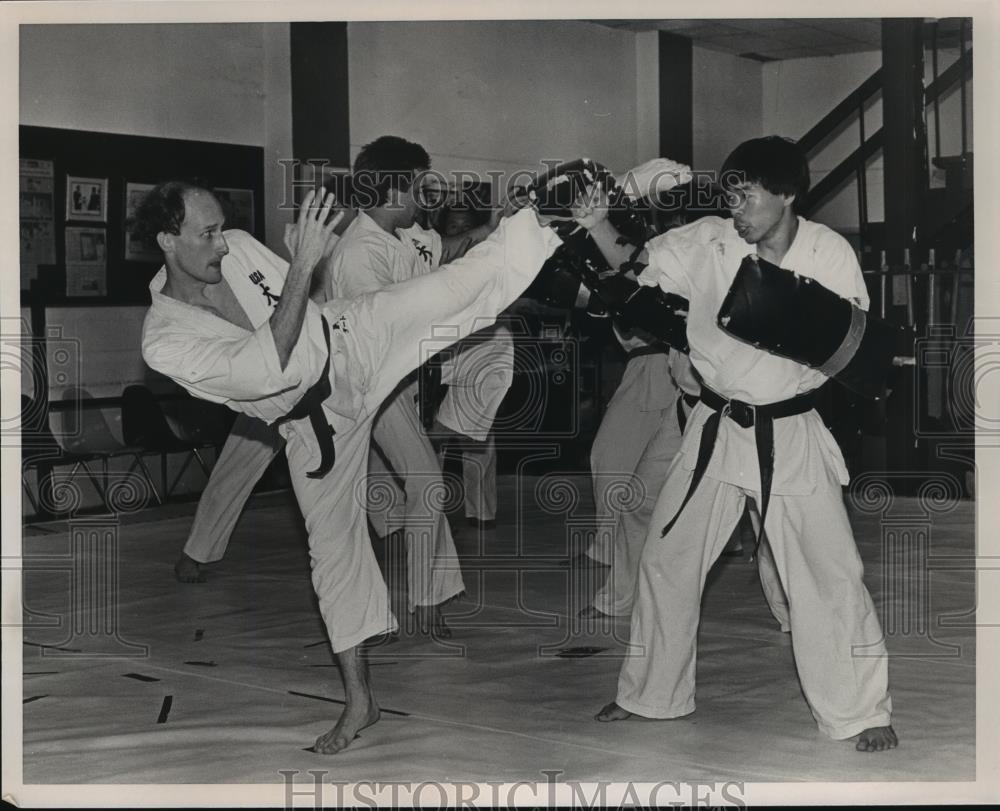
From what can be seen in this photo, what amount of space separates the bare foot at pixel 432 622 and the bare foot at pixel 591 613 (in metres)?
0.44

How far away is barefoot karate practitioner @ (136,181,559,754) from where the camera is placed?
2.83 metres

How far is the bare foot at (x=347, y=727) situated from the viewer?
2.88 m

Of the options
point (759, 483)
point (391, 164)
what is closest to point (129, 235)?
point (391, 164)

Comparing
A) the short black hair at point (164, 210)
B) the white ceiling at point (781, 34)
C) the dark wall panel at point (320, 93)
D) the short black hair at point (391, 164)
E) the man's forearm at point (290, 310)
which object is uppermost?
the white ceiling at point (781, 34)

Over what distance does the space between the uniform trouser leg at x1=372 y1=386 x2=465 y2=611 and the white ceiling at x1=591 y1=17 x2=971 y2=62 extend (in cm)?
515

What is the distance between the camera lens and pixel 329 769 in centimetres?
277

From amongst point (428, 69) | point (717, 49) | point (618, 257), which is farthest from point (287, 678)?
point (717, 49)

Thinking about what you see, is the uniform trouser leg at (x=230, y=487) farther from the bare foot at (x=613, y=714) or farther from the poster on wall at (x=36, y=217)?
the bare foot at (x=613, y=714)

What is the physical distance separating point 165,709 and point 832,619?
1583 mm

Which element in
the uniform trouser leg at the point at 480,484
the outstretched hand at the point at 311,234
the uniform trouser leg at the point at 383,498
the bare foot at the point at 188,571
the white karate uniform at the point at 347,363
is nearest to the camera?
the outstretched hand at the point at 311,234

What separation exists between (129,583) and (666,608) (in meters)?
2.30

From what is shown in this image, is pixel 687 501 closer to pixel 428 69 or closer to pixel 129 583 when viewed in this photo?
pixel 129 583

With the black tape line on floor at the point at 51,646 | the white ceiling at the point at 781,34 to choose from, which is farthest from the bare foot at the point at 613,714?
the white ceiling at the point at 781,34

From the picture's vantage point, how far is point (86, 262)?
6102mm
